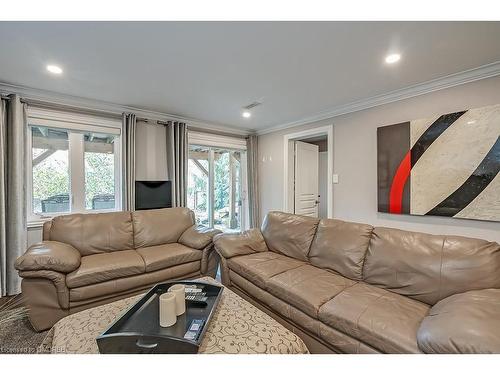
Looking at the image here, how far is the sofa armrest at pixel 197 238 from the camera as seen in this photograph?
2.72 m

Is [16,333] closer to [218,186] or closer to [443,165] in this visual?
[218,186]

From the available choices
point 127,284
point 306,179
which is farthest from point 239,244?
point 306,179

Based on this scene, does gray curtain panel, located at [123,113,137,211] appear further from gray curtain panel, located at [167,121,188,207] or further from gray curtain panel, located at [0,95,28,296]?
gray curtain panel, located at [0,95,28,296]

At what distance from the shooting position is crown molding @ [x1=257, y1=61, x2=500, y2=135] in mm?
2195

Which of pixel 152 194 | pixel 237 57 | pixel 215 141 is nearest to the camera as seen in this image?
pixel 237 57

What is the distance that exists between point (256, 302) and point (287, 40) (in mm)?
2198

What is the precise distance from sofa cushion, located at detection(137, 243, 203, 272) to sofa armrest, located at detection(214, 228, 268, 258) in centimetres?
33

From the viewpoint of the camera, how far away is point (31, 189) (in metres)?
2.85

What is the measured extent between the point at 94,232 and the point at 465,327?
3147 millimetres

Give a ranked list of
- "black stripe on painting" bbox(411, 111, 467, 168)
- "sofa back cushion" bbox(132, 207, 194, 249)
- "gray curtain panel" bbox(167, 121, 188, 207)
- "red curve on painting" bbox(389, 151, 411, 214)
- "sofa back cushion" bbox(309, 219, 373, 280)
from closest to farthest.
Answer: "sofa back cushion" bbox(309, 219, 373, 280), "black stripe on painting" bbox(411, 111, 467, 168), "red curve on painting" bbox(389, 151, 411, 214), "sofa back cushion" bbox(132, 207, 194, 249), "gray curtain panel" bbox(167, 121, 188, 207)

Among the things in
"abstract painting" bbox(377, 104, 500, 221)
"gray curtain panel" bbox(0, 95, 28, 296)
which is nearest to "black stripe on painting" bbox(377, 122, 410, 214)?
"abstract painting" bbox(377, 104, 500, 221)

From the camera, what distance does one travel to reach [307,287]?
1726 millimetres

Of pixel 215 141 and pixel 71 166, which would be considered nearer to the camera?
pixel 71 166

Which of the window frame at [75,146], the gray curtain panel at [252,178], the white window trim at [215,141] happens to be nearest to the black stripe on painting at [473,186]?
the gray curtain panel at [252,178]
